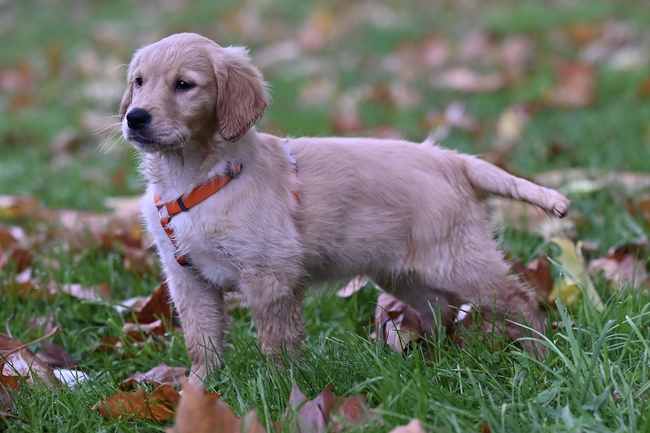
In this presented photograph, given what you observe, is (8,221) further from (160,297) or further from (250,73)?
(250,73)

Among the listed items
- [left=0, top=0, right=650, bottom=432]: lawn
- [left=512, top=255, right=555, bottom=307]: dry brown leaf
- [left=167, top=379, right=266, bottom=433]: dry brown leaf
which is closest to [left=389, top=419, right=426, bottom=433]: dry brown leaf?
[left=0, top=0, right=650, bottom=432]: lawn

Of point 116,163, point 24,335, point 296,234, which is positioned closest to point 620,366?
point 296,234

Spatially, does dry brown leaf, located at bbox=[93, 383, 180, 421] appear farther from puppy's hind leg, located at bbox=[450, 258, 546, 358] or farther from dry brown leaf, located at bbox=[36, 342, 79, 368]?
puppy's hind leg, located at bbox=[450, 258, 546, 358]

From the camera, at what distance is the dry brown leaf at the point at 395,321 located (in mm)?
2808

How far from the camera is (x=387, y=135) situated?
5.71 m

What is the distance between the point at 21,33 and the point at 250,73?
11343 mm

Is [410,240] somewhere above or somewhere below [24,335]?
above

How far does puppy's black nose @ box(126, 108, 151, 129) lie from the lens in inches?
99.7

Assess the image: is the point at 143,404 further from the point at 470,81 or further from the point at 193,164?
the point at 470,81

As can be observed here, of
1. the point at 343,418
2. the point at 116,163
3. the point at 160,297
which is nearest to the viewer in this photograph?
the point at 343,418

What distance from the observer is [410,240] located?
9.43 ft

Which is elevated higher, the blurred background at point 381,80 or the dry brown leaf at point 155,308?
the dry brown leaf at point 155,308

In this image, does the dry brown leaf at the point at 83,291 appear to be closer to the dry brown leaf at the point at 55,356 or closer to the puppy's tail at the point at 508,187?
the dry brown leaf at the point at 55,356

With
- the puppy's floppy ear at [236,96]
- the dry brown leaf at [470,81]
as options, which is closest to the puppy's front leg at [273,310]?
the puppy's floppy ear at [236,96]
